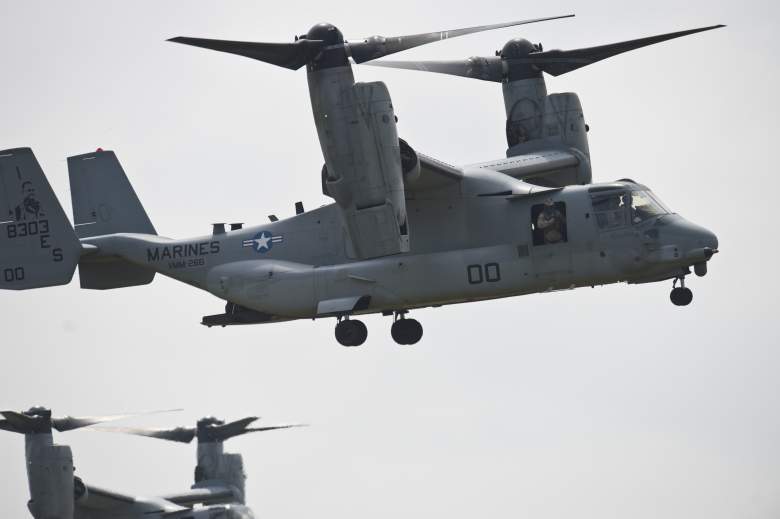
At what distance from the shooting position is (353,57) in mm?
28516

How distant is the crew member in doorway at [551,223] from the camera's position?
29250 millimetres

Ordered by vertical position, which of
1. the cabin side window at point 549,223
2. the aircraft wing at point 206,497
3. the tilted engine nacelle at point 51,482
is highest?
the cabin side window at point 549,223

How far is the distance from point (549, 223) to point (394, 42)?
442cm

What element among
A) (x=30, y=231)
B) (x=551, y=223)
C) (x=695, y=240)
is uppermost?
(x=30, y=231)

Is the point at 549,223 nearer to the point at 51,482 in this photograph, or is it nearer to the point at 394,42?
the point at 394,42

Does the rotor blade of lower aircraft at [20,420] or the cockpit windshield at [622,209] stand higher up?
the cockpit windshield at [622,209]

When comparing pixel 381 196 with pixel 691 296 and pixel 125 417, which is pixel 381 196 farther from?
pixel 125 417

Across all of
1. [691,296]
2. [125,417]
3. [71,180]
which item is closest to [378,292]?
[691,296]

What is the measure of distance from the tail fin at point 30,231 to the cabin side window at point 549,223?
9.39 m

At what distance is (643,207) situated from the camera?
29188 mm

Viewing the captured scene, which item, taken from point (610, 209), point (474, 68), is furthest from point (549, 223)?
point (474, 68)

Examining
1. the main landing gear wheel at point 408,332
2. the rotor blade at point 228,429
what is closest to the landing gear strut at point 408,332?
the main landing gear wheel at point 408,332

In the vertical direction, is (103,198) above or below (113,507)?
above

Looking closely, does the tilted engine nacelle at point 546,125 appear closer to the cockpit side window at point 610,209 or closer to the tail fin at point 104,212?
the cockpit side window at point 610,209
